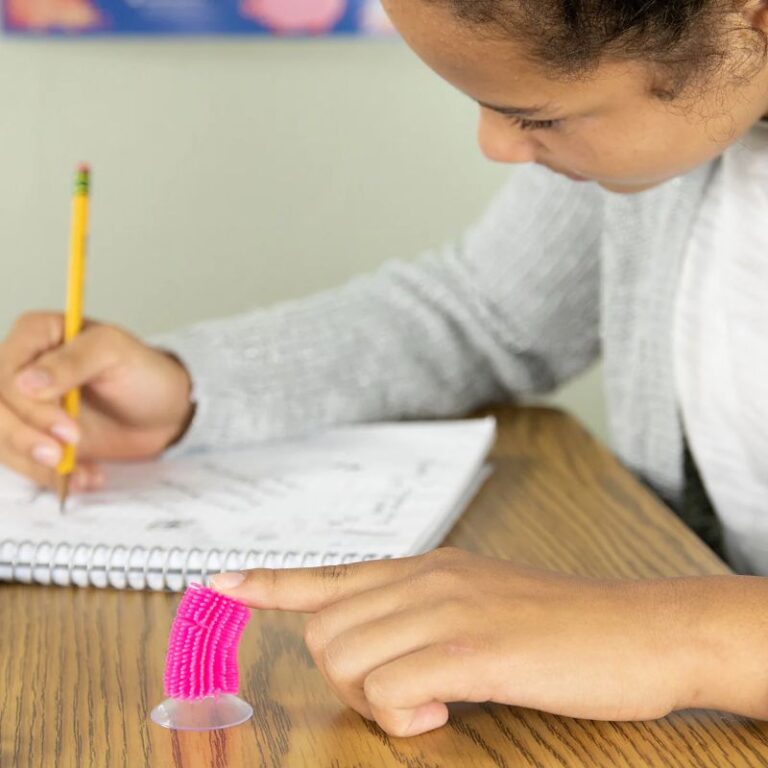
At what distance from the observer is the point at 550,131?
65 cm

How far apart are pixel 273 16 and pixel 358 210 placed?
0.27 m

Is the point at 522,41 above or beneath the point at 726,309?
above

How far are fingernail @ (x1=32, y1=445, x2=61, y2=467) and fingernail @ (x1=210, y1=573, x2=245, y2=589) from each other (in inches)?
11.9

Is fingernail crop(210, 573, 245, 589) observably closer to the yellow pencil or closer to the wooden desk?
the wooden desk

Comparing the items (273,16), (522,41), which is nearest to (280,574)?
(522,41)

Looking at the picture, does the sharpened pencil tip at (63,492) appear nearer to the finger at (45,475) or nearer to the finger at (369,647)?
the finger at (45,475)

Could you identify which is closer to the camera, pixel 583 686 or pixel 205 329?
pixel 583 686

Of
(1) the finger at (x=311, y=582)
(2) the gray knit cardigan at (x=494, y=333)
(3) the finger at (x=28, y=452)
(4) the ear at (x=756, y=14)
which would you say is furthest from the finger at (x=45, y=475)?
(4) the ear at (x=756, y=14)

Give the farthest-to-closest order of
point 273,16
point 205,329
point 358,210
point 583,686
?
1. point 358,210
2. point 273,16
3. point 205,329
4. point 583,686

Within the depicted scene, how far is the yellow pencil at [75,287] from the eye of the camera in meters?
0.79

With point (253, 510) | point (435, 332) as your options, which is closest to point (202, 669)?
point (253, 510)

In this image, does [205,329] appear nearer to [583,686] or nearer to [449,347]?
[449,347]

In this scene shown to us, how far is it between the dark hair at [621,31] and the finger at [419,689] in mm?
270

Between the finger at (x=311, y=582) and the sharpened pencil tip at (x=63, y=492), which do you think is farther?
the sharpened pencil tip at (x=63, y=492)
